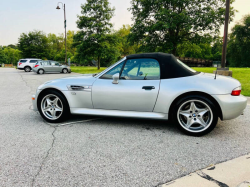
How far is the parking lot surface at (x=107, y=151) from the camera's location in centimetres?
224

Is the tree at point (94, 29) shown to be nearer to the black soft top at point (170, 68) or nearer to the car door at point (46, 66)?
the car door at point (46, 66)

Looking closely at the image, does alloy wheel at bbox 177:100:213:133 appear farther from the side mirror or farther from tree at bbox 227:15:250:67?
tree at bbox 227:15:250:67

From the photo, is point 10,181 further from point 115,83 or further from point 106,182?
point 115,83

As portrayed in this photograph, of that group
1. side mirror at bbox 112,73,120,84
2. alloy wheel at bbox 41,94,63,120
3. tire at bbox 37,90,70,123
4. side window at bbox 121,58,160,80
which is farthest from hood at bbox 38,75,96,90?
side window at bbox 121,58,160,80

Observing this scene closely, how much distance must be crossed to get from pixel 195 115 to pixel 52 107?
2896mm

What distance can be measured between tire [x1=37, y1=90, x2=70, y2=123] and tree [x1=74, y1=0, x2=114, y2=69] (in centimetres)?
2210

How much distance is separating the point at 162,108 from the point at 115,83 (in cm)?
100

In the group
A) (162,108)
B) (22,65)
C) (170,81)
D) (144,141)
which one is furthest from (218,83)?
(22,65)

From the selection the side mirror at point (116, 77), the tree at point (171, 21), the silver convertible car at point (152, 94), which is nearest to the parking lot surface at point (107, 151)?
the silver convertible car at point (152, 94)

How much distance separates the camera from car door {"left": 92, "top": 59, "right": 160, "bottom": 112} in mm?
3627

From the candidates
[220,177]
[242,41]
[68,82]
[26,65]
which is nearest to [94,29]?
[26,65]

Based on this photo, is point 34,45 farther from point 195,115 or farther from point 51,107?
point 195,115

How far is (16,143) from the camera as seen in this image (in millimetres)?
3203

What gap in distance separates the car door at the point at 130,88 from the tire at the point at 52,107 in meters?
0.73
